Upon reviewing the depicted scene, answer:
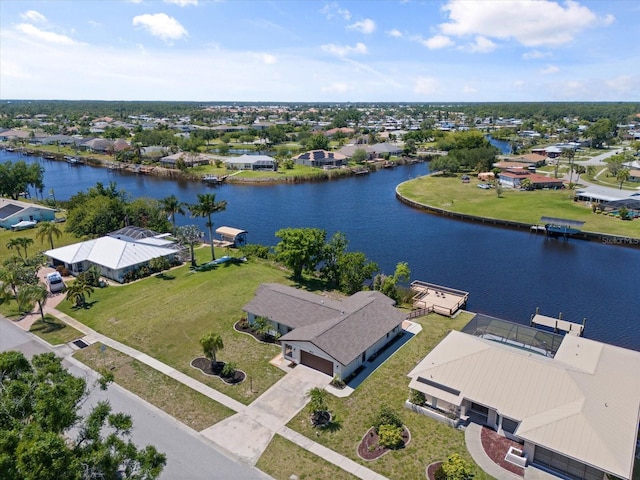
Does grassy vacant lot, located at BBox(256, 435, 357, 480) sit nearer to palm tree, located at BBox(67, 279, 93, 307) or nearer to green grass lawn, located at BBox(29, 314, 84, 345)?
green grass lawn, located at BBox(29, 314, 84, 345)

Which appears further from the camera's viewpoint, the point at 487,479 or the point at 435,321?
the point at 435,321

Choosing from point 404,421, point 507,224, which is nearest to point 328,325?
point 404,421

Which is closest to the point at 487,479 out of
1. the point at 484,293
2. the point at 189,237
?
the point at 484,293

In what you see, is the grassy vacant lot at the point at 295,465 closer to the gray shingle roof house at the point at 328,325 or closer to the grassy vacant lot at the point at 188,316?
the grassy vacant lot at the point at 188,316

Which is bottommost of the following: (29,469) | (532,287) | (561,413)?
(532,287)

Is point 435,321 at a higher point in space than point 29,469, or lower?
lower

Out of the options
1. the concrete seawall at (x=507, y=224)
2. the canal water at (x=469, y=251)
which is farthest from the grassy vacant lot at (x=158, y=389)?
the concrete seawall at (x=507, y=224)

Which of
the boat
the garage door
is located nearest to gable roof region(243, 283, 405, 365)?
the garage door

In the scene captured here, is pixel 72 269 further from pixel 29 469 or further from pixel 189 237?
pixel 29 469
